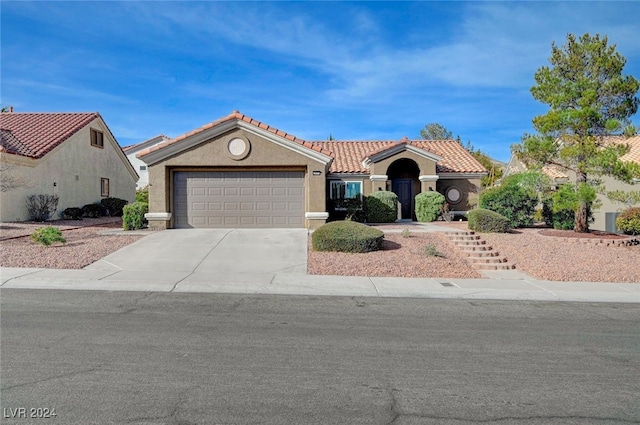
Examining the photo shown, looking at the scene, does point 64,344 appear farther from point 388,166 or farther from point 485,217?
point 388,166

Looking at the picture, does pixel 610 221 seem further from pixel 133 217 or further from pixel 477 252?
pixel 133 217

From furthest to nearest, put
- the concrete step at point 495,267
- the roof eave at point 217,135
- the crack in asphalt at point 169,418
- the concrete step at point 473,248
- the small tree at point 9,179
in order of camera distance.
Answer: the small tree at point 9,179 < the roof eave at point 217,135 < the concrete step at point 473,248 < the concrete step at point 495,267 < the crack in asphalt at point 169,418

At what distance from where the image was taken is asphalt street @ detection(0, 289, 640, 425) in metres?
4.02

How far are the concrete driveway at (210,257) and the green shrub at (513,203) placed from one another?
8.50m

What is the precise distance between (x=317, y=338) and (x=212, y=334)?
1479 mm

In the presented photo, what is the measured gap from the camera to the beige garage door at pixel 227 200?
1772 cm

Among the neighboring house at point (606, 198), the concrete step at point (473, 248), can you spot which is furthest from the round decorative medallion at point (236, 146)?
the neighboring house at point (606, 198)

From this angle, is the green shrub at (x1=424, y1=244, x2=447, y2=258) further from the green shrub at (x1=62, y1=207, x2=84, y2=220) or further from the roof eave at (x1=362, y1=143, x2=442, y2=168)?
the green shrub at (x1=62, y1=207, x2=84, y2=220)

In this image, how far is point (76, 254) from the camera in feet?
41.0

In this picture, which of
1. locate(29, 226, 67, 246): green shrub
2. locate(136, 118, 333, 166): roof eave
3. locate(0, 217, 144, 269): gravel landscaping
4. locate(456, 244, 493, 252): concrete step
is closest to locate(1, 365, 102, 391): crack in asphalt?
locate(0, 217, 144, 269): gravel landscaping

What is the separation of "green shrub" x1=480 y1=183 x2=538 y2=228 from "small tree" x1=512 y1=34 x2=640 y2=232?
5.43ft

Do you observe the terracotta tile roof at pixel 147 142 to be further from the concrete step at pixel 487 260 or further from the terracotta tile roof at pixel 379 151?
the concrete step at pixel 487 260

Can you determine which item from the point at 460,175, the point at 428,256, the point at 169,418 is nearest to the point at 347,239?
the point at 428,256

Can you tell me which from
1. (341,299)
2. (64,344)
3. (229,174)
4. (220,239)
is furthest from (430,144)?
(64,344)
